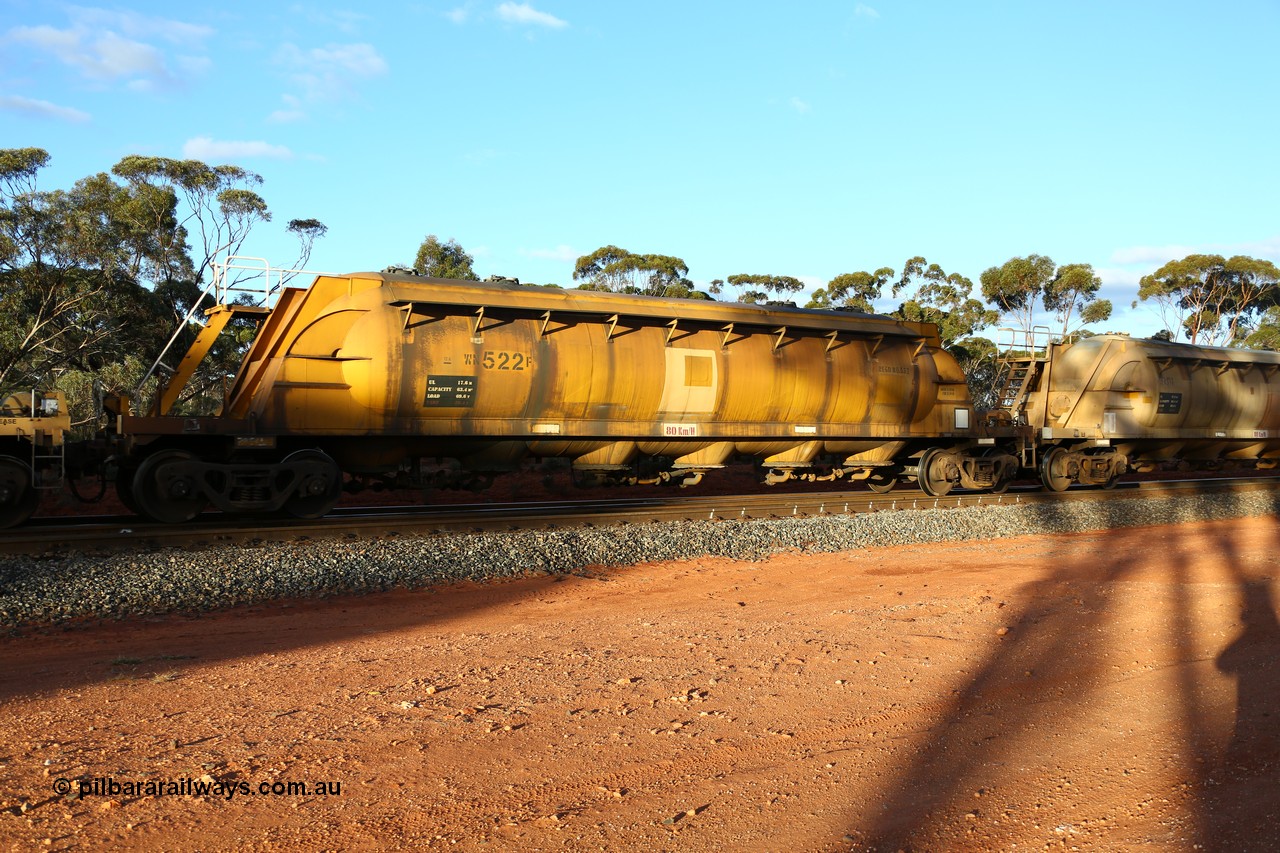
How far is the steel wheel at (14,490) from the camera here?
10.6 m

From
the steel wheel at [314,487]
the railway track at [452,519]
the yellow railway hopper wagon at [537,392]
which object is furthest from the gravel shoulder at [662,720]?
the yellow railway hopper wagon at [537,392]

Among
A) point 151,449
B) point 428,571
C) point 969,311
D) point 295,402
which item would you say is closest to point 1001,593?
point 428,571

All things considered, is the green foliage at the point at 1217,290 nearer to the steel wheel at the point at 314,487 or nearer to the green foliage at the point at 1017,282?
the green foliage at the point at 1017,282

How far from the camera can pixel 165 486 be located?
37.4ft

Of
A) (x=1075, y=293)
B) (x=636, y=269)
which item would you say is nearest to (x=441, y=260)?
(x=636, y=269)

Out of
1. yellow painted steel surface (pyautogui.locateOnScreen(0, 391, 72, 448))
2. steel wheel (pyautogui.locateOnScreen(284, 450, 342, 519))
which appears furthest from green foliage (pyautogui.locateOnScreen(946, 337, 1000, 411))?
yellow painted steel surface (pyautogui.locateOnScreen(0, 391, 72, 448))

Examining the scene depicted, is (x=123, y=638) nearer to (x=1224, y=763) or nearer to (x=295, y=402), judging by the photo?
(x=295, y=402)

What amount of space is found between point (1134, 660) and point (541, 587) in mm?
5757

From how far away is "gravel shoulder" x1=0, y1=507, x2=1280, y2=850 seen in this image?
4.14 m

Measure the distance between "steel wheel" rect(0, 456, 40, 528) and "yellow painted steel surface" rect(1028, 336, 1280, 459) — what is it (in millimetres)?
18304

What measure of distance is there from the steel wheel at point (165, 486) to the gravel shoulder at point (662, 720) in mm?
2249

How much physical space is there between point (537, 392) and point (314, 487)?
10.9ft

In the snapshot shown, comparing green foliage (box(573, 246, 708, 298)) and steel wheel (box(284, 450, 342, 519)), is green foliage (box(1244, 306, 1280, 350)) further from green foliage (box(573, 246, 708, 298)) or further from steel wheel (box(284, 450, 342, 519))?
steel wheel (box(284, 450, 342, 519))

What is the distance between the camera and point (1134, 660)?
6809mm
